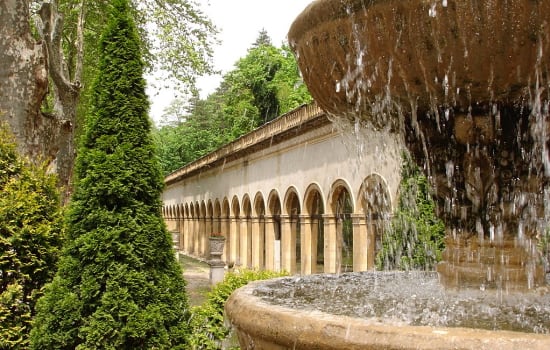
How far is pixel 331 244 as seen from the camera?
1669 centimetres

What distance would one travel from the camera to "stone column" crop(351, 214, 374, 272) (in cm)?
1481

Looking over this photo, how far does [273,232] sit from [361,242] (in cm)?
841

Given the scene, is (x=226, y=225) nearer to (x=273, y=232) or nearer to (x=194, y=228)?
(x=273, y=232)

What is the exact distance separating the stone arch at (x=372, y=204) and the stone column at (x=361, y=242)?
3 cm

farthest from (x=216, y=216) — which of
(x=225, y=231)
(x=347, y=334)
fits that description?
(x=347, y=334)

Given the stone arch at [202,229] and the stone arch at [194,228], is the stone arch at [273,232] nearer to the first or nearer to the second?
the stone arch at [202,229]

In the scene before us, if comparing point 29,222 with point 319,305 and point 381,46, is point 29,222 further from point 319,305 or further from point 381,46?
point 381,46

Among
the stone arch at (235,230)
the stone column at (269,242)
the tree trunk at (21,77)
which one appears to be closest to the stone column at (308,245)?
the stone column at (269,242)

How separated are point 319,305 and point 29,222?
4692mm

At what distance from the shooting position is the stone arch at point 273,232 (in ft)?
71.5

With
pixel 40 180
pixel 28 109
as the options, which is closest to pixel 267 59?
pixel 28 109

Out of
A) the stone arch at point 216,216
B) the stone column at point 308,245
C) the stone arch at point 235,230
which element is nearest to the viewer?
the stone column at point 308,245

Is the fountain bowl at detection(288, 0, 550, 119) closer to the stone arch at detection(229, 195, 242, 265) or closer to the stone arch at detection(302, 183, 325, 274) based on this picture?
the stone arch at detection(302, 183, 325, 274)

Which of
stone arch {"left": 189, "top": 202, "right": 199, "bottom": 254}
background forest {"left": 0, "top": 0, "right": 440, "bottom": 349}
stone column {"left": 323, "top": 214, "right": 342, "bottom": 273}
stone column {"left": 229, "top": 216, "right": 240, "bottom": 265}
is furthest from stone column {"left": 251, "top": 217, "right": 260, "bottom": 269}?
background forest {"left": 0, "top": 0, "right": 440, "bottom": 349}
